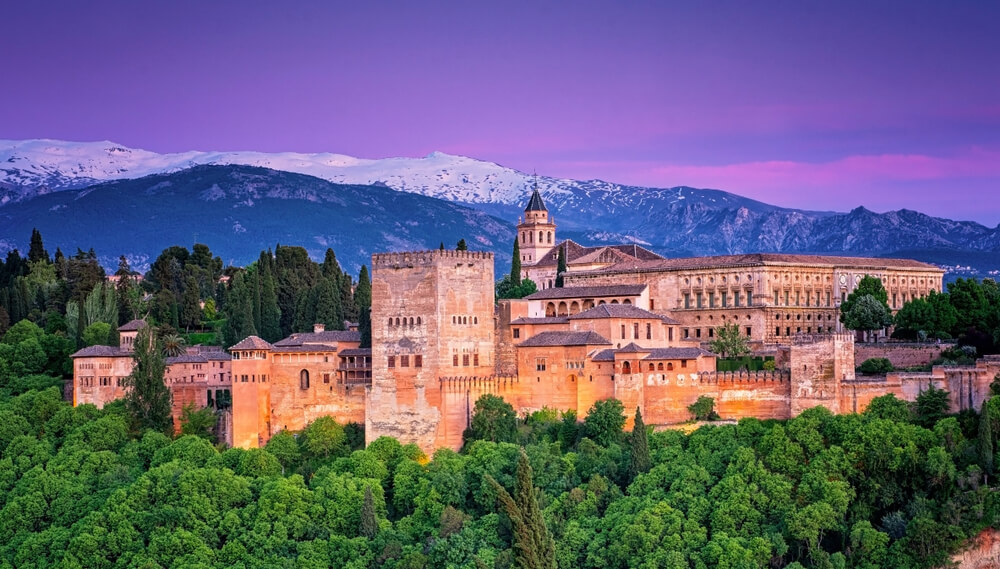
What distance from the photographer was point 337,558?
4966cm

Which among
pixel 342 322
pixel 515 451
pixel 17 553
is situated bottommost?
pixel 17 553

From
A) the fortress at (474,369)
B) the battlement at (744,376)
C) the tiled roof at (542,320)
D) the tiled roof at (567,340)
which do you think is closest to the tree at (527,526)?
the fortress at (474,369)

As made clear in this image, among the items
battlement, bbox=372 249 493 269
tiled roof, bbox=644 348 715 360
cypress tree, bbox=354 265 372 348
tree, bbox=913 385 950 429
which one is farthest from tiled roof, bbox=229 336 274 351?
tree, bbox=913 385 950 429

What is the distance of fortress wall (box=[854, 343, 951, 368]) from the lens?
58156mm

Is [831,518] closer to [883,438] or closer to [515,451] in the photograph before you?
[883,438]

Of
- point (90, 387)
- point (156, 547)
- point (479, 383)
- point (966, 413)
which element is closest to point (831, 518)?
point (966, 413)

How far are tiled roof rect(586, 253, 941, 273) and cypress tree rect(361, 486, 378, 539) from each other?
88.5 feet

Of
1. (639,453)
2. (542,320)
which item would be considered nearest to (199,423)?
(542,320)

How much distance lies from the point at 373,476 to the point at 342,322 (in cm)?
2446

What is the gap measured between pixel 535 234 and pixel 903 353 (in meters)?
41.9

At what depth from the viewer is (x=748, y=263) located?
2810 inches

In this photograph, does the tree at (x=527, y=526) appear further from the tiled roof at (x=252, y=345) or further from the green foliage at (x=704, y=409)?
the tiled roof at (x=252, y=345)

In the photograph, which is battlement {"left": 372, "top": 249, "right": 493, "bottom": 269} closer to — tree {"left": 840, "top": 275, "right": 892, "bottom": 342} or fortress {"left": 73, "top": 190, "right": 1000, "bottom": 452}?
fortress {"left": 73, "top": 190, "right": 1000, "bottom": 452}

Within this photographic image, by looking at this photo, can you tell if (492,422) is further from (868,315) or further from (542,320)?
(868,315)
